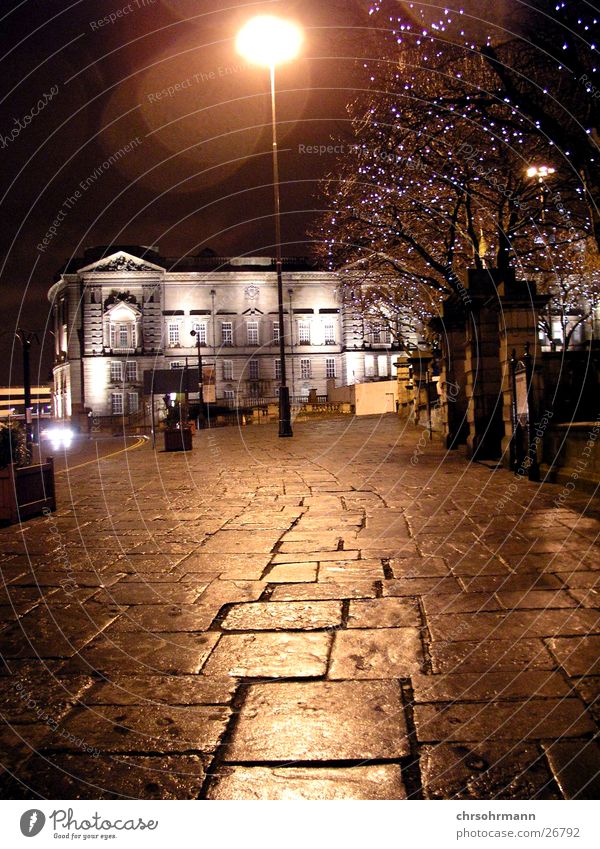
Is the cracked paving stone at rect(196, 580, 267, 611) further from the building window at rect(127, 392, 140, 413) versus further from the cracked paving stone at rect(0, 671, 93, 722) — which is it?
the building window at rect(127, 392, 140, 413)

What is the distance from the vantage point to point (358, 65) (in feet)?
39.0

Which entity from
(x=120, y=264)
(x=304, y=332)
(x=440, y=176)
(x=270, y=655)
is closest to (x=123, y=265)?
(x=120, y=264)

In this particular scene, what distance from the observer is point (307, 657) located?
130 inches

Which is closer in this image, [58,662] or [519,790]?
[519,790]

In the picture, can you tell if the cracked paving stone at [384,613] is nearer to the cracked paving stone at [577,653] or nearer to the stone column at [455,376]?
the cracked paving stone at [577,653]

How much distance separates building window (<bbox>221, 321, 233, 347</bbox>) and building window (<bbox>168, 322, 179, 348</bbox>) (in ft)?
15.6

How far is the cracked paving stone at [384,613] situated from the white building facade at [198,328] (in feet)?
200

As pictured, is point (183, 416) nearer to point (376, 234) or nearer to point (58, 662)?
point (376, 234)

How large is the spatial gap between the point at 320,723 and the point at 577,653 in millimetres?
1424

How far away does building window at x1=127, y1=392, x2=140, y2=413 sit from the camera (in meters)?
65.2

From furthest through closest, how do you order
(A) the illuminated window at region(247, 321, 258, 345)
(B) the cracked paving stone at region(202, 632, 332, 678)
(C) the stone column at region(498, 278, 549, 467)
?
(A) the illuminated window at region(247, 321, 258, 345)
(C) the stone column at region(498, 278, 549, 467)
(B) the cracked paving stone at region(202, 632, 332, 678)

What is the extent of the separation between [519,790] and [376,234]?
2236 cm

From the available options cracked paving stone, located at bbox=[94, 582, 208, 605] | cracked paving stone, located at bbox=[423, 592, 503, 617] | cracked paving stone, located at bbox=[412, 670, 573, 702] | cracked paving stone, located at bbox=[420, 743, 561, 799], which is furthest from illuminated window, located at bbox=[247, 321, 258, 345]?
cracked paving stone, located at bbox=[420, 743, 561, 799]
